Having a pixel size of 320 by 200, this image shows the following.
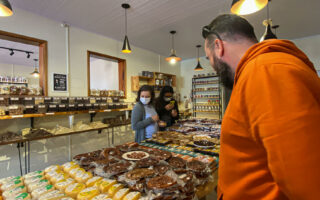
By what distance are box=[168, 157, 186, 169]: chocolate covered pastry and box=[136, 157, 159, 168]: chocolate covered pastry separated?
127mm

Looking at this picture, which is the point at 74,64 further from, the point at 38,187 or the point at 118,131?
the point at 38,187

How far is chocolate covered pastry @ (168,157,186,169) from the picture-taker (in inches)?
51.3

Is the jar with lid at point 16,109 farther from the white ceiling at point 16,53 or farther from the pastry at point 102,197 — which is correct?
the white ceiling at point 16,53

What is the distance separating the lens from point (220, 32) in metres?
0.80

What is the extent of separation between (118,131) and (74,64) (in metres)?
2.33

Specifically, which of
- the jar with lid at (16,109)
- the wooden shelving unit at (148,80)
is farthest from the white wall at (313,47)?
the jar with lid at (16,109)

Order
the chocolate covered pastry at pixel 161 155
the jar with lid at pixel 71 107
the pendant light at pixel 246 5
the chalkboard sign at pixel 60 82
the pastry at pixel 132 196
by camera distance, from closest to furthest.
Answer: the pastry at pixel 132 196
the chocolate covered pastry at pixel 161 155
the pendant light at pixel 246 5
the jar with lid at pixel 71 107
the chalkboard sign at pixel 60 82

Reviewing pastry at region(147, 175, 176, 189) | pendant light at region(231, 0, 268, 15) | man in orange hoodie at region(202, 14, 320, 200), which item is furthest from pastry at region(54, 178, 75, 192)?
pendant light at region(231, 0, 268, 15)

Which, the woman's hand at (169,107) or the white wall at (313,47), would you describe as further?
the white wall at (313,47)

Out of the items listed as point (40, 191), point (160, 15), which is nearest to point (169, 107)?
point (160, 15)

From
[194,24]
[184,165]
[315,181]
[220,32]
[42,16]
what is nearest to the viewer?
[315,181]

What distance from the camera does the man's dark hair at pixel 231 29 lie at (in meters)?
0.76

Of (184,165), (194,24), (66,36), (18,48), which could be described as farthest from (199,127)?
(18,48)

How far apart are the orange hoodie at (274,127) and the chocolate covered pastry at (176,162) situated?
2.22 feet
